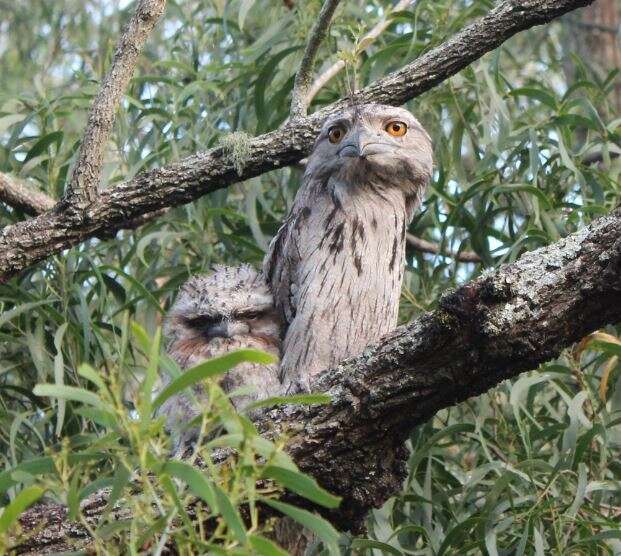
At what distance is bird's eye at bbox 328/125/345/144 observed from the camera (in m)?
3.50

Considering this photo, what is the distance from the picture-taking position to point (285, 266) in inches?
139

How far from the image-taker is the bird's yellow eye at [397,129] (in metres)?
3.59

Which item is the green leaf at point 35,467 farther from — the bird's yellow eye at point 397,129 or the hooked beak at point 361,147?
the bird's yellow eye at point 397,129

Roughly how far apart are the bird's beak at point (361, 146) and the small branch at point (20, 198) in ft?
3.17

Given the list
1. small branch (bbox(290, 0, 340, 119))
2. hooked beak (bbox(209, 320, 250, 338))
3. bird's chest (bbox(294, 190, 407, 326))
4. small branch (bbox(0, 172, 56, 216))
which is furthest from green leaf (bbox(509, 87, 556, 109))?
small branch (bbox(0, 172, 56, 216))

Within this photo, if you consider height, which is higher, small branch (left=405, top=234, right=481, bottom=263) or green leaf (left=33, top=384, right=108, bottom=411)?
small branch (left=405, top=234, right=481, bottom=263)

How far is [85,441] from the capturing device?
10.6 feet

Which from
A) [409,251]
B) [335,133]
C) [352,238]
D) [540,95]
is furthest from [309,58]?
[409,251]

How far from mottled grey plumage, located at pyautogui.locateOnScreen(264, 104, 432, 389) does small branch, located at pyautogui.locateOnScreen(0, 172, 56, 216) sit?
748mm

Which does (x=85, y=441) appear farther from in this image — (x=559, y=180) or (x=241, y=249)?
(x=559, y=180)

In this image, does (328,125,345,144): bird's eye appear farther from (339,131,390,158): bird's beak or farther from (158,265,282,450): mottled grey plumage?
(158,265,282,450): mottled grey plumage

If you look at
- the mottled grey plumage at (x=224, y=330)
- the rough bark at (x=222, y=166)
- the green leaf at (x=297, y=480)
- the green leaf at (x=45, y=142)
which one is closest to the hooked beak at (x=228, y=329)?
the mottled grey plumage at (x=224, y=330)

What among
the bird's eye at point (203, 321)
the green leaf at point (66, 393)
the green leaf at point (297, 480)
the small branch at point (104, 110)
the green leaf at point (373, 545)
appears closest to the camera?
the green leaf at point (66, 393)

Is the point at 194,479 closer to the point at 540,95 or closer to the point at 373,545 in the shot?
the point at 373,545
